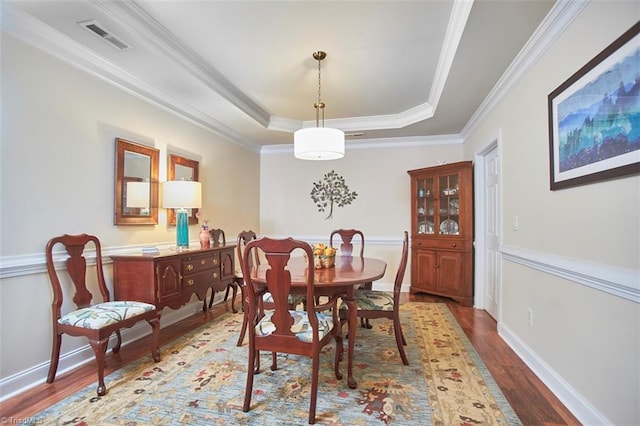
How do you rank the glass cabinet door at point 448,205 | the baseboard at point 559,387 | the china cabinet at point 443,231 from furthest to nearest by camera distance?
the glass cabinet door at point 448,205 → the china cabinet at point 443,231 → the baseboard at point 559,387

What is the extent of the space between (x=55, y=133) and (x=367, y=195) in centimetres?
395

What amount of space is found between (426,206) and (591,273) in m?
3.02

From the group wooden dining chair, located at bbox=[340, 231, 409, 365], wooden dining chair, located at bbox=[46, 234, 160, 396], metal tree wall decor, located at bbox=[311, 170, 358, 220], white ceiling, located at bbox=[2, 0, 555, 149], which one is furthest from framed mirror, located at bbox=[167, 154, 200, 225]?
wooden dining chair, located at bbox=[340, 231, 409, 365]

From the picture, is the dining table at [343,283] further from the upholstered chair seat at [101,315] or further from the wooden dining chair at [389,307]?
the upholstered chair seat at [101,315]

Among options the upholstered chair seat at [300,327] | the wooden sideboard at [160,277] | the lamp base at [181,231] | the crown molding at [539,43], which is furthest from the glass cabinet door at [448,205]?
the lamp base at [181,231]

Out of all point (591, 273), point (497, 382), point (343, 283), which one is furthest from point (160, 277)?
point (591, 273)

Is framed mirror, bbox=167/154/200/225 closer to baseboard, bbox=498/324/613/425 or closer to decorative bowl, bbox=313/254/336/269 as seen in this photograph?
decorative bowl, bbox=313/254/336/269

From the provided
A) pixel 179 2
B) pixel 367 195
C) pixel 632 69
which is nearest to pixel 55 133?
pixel 179 2

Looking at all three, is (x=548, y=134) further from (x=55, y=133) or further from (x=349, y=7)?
(x=55, y=133)

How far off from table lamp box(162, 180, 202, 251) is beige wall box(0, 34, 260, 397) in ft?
0.98

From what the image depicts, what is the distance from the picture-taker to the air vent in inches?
82.1

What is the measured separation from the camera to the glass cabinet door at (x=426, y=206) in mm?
4525

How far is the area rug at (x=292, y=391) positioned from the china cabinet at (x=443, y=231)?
152cm

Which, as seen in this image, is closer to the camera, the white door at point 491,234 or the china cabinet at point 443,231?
the white door at point 491,234
